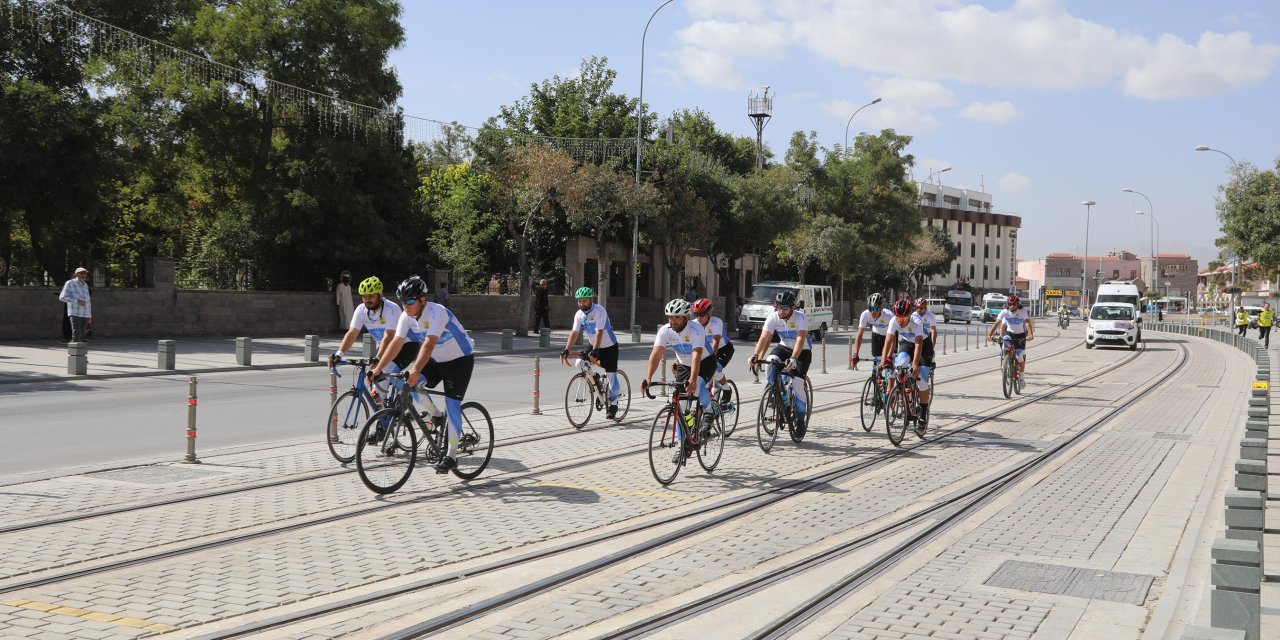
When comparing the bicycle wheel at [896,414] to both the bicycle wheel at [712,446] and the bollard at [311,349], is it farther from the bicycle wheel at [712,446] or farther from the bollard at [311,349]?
the bollard at [311,349]

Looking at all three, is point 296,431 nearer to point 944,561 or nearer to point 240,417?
point 240,417

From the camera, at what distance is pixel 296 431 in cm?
1296

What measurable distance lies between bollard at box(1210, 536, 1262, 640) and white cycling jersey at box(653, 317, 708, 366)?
19.0 feet

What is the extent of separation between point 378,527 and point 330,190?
26.7 metres

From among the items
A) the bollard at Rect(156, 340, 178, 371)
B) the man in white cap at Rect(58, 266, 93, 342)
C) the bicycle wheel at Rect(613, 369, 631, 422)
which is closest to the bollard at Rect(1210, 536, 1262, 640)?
the bicycle wheel at Rect(613, 369, 631, 422)

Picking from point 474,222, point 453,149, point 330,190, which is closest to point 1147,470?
point 330,190

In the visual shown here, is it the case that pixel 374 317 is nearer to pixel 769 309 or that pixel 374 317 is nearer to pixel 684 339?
pixel 684 339

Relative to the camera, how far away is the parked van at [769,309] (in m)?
39.0

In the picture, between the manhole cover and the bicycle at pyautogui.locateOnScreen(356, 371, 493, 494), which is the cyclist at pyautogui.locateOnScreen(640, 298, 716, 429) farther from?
the manhole cover

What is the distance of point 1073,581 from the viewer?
6668 mm

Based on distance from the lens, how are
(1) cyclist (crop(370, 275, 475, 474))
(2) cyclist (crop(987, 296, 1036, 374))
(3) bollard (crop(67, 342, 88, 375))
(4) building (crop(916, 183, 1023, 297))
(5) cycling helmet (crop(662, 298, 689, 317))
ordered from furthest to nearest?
(4) building (crop(916, 183, 1023, 297))
(2) cyclist (crop(987, 296, 1036, 374))
(3) bollard (crop(67, 342, 88, 375))
(5) cycling helmet (crop(662, 298, 689, 317))
(1) cyclist (crop(370, 275, 475, 474))

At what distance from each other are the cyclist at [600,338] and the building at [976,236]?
10993 cm

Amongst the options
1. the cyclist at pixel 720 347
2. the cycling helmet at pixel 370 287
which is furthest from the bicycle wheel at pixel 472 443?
the cyclist at pixel 720 347

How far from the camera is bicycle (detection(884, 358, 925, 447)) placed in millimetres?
12594
